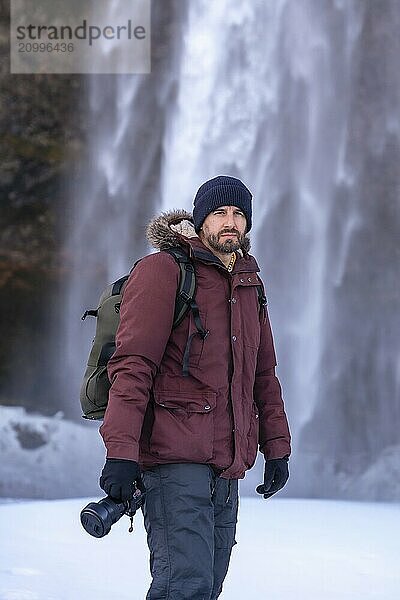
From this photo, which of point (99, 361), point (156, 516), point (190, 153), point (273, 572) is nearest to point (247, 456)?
point (156, 516)

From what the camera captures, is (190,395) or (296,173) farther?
(296,173)

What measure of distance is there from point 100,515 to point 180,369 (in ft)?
1.49

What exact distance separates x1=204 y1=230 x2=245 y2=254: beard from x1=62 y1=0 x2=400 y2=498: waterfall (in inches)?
229

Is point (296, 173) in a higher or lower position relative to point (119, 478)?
higher

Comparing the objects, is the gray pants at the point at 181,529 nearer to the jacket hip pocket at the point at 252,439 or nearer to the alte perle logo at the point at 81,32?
the jacket hip pocket at the point at 252,439

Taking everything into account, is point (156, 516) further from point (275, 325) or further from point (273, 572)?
point (275, 325)

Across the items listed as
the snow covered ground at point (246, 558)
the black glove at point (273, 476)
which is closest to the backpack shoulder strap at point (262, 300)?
the black glove at point (273, 476)

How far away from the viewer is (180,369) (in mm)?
2496

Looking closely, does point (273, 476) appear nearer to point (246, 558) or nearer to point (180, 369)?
point (180, 369)

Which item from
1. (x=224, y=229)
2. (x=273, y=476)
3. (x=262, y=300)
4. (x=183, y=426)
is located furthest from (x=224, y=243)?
(x=273, y=476)

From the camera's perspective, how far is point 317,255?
8.62 meters

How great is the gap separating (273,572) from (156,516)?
1847 millimetres

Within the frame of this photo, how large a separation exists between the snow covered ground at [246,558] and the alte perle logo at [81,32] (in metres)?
4.20

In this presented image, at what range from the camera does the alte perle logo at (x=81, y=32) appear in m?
8.14
